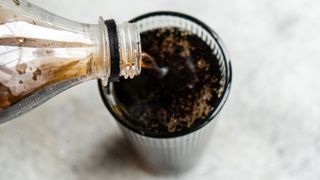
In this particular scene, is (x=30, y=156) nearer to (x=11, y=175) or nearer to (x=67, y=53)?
(x=11, y=175)

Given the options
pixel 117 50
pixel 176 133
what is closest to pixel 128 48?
pixel 117 50

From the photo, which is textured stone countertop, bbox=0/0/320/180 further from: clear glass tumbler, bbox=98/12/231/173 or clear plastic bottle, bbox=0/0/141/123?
clear plastic bottle, bbox=0/0/141/123

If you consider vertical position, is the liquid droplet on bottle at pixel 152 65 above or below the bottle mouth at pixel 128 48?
above

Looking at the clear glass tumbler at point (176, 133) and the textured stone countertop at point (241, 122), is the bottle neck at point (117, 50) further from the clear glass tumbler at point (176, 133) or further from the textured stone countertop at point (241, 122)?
the textured stone countertop at point (241, 122)

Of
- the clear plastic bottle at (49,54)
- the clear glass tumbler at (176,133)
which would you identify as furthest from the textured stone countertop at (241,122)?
the clear plastic bottle at (49,54)

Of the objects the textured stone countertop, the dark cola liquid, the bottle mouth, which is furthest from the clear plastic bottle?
the textured stone countertop

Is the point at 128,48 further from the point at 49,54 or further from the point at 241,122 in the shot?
the point at 241,122

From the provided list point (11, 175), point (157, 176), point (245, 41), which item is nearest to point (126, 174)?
point (157, 176)
